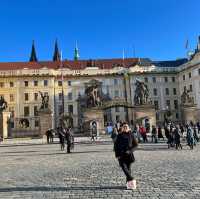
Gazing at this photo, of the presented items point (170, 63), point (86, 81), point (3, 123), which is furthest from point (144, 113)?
point (170, 63)

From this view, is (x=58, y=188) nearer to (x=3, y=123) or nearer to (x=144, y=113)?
(x=3, y=123)

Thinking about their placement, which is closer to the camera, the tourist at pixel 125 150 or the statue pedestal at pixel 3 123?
the tourist at pixel 125 150

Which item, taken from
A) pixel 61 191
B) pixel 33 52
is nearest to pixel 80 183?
pixel 61 191

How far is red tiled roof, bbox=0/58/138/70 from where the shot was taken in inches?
3440

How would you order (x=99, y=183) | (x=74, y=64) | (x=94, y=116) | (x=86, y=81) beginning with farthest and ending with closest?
(x=74, y=64) < (x=86, y=81) < (x=94, y=116) < (x=99, y=183)

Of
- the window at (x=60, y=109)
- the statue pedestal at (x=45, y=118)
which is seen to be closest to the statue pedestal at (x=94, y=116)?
the statue pedestal at (x=45, y=118)

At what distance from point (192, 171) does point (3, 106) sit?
33899 mm

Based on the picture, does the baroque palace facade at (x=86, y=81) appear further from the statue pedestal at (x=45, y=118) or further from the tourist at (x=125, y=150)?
the tourist at (x=125, y=150)

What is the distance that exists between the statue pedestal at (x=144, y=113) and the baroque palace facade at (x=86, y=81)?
36.4 m

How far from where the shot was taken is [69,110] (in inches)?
3339

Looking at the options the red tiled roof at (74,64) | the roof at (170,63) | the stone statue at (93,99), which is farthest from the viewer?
the roof at (170,63)

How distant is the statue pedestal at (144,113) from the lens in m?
43.5

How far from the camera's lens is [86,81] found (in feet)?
278

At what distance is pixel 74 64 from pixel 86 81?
7401mm
